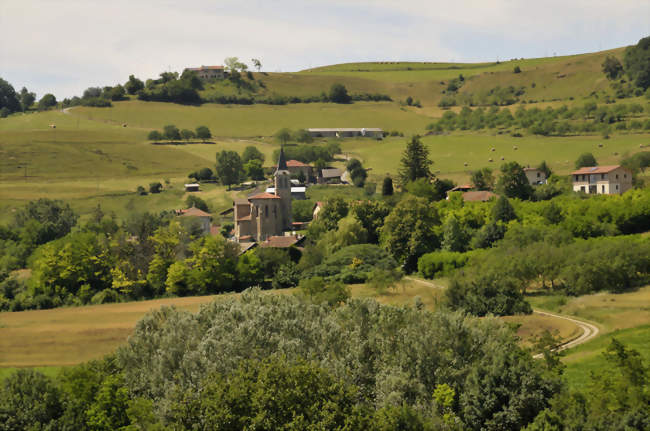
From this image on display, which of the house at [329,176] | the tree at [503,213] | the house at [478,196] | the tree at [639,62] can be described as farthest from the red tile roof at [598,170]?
the tree at [639,62]

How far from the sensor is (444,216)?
90.1 meters

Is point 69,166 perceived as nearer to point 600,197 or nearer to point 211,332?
point 600,197

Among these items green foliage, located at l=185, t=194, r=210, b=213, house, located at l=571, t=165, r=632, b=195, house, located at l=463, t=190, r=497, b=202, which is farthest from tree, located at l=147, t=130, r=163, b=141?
house, located at l=571, t=165, r=632, b=195

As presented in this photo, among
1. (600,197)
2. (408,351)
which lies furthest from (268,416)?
(600,197)

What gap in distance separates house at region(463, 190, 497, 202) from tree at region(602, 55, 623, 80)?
96543 millimetres

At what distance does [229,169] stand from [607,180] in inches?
2253

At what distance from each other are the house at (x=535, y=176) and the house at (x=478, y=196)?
9.48 metres

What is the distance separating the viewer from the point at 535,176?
108m

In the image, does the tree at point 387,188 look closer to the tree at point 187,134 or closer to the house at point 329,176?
the house at point 329,176

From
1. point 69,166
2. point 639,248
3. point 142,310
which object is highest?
point 69,166

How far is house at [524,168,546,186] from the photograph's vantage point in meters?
108

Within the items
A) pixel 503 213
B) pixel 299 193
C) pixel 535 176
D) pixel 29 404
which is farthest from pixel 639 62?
pixel 29 404

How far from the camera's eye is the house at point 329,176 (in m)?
130

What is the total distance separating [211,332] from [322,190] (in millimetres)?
81306
